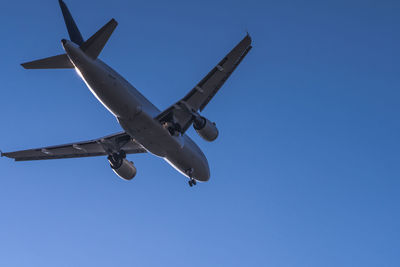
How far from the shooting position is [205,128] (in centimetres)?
2805

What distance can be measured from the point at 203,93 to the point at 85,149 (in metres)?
9.97

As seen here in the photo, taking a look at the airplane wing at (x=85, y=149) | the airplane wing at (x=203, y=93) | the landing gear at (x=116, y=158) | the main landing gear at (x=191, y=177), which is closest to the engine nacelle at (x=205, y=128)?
the airplane wing at (x=203, y=93)

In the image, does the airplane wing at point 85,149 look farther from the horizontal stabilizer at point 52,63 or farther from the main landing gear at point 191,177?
the horizontal stabilizer at point 52,63

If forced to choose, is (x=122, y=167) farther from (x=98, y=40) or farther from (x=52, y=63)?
(x=98, y=40)

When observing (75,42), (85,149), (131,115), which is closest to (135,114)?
(131,115)

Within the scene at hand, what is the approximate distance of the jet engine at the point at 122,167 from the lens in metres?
31.1

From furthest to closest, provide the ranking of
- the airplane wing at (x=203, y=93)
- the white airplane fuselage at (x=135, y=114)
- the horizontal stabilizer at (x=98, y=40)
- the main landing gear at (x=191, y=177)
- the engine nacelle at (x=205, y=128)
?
1. the main landing gear at (x=191, y=177)
2. the engine nacelle at (x=205, y=128)
3. the airplane wing at (x=203, y=93)
4. the white airplane fuselage at (x=135, y=114)
5. the horizontal stabilizer at (x=98, y=40)

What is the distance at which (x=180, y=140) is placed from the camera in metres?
28.3

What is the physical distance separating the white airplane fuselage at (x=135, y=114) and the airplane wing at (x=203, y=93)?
916 mm

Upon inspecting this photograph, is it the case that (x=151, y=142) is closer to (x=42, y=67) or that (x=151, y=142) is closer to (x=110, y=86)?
(x=110, y=86)

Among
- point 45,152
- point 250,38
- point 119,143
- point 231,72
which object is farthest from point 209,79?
point 45,152

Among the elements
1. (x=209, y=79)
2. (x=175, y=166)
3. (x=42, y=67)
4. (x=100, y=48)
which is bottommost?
(x=42, y=67)

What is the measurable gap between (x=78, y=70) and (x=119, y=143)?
870 centimetres

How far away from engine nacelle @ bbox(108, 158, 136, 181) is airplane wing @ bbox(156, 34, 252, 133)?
5504 millimetres
